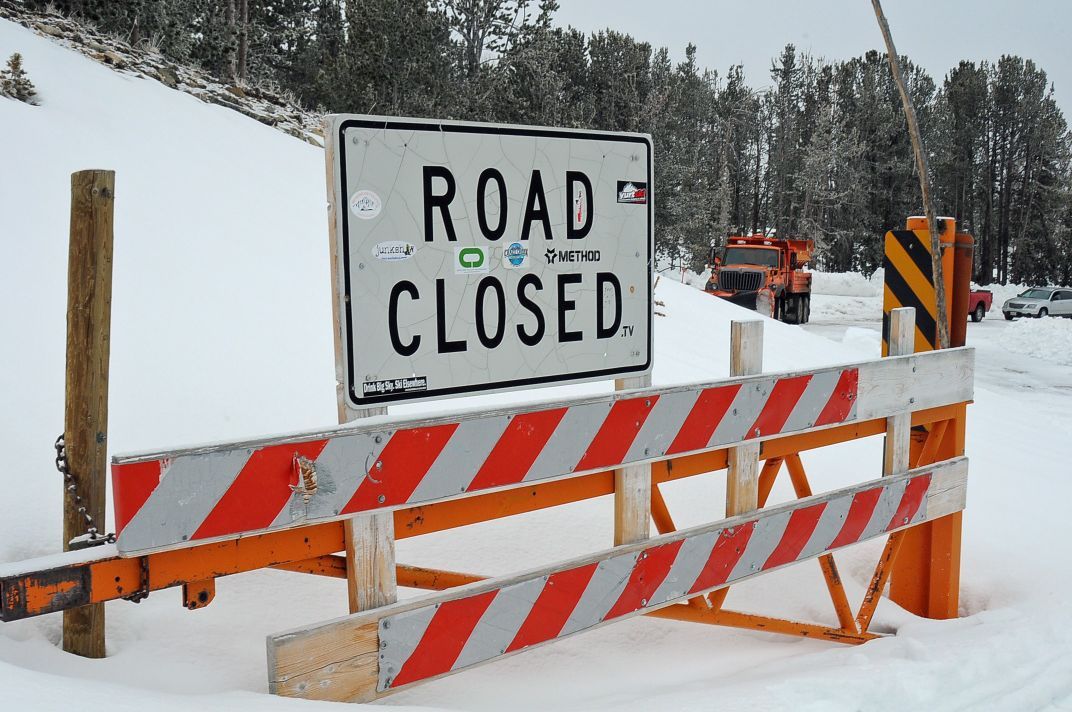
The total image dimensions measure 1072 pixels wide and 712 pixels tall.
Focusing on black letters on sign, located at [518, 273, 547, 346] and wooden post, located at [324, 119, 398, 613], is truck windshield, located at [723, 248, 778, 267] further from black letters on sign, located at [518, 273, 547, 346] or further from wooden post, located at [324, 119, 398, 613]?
wooden post, located at [324, 119, 398, 613]

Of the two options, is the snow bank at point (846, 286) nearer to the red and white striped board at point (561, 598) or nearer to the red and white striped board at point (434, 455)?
the red and white striped board at point (561, 598)

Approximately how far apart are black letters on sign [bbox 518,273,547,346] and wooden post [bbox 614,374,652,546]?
38cm

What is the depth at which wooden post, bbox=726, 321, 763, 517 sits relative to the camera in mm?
3381

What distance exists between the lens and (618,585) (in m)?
2.99

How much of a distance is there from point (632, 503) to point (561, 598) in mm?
444

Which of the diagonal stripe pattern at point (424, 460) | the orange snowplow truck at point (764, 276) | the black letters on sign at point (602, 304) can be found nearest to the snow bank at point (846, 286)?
the orange snowplow truck at point (764, 276)

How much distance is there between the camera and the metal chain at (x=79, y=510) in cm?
279

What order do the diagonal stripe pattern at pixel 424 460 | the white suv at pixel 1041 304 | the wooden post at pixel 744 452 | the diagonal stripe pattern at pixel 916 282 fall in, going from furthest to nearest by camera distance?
the white suv at pixel 1041 304 < the diagonal stripe pattern at pixel 916 282 < the wooden post at pixel 744 452 < the diagonal stripe pattern at pixel 424 460

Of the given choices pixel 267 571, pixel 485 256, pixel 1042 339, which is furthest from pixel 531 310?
pixel 1042 339

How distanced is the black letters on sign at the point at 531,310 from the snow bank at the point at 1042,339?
19.5 metres

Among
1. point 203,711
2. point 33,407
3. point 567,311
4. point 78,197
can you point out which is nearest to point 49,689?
point 203,711

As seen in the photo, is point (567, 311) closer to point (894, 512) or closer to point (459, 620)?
point (459, 620)

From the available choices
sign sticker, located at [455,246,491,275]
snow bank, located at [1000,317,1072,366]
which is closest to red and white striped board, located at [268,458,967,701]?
sign sticker, located at [455,246,491,275]

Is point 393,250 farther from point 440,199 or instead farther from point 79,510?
point 79,510
